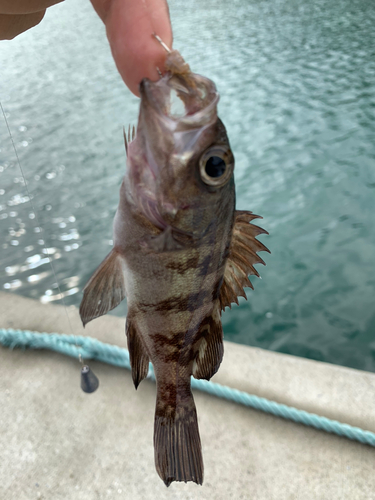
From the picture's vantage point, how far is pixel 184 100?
43.3 inches

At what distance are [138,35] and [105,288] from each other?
76cm

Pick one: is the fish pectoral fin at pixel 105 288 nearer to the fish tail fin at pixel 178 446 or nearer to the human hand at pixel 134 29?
the fish tail fin at pixel 178 446

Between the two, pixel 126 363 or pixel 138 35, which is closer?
pixel 138 35

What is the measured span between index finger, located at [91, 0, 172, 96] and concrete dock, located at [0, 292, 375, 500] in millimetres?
2139

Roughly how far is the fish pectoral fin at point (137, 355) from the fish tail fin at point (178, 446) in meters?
0.15

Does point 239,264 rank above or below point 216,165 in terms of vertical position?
below

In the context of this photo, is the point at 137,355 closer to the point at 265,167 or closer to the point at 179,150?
the point at 179,150

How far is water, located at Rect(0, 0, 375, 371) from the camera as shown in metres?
4.56

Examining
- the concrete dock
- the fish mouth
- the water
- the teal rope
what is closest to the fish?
the fish mouth

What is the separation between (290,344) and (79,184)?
4238 mm

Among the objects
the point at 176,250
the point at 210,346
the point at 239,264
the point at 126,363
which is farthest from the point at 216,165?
the point at 126,363

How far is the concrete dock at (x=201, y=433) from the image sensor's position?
2352 millimetres

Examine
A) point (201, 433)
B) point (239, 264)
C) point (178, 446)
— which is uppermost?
point (239, 264)

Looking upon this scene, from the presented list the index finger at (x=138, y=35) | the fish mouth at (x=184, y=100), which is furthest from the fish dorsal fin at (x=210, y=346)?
the index finger at (x=138, y=35)
